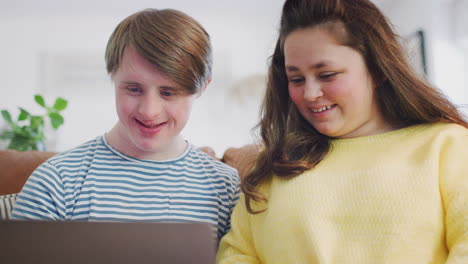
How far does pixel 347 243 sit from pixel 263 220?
0.19 metres

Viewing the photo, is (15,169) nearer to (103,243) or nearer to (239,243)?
(239,243)

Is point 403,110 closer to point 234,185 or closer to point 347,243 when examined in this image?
point 347,243

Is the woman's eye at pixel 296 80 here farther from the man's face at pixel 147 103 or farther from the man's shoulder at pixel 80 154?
the man's shoulder at pixel 80 154

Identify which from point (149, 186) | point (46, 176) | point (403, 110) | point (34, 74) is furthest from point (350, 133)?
point (34, 74)

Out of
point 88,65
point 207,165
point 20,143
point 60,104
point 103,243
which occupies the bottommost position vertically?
point 20,143

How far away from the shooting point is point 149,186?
971 millimetres

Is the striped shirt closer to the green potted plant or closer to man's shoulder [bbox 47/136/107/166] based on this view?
man's shoulder [bbox 47/136/107/166]

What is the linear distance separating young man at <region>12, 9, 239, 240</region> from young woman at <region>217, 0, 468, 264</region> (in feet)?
0.48

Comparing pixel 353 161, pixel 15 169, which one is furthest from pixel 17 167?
pixel 353 161

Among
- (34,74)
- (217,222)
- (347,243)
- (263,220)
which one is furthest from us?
(34,74)

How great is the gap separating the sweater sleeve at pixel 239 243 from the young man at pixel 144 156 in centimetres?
7

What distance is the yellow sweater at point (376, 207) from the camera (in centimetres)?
74

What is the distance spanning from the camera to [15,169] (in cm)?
132

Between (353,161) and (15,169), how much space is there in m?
1.05
